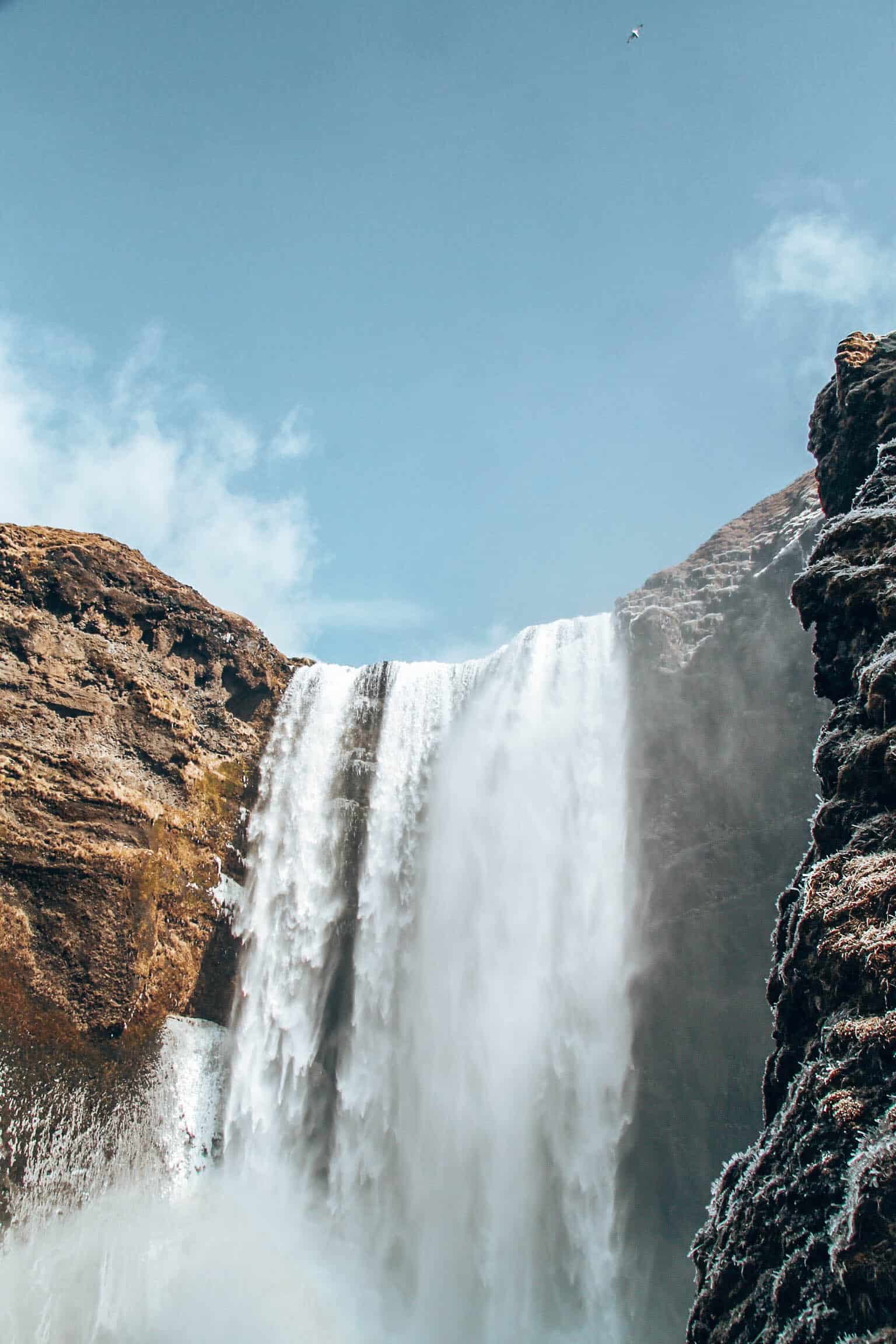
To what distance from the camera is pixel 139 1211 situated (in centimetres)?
1802

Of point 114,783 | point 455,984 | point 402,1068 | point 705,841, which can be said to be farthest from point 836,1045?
point 114,783

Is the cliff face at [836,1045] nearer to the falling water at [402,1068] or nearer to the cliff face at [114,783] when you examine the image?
the falling water at [402,1068]

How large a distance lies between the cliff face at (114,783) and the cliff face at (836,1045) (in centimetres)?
1583

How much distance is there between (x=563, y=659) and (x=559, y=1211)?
15942 mm

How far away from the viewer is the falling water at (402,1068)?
58.0 ft

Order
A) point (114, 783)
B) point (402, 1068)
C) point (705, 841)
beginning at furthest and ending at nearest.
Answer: point (705, 841) → point (402, 1068) → point (114, 783)

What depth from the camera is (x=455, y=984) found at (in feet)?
75.8

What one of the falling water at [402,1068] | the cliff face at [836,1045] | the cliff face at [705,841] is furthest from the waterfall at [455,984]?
the cliff face at [836,1045]

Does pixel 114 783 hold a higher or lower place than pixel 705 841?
lower

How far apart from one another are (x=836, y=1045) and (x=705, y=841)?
1714 cm

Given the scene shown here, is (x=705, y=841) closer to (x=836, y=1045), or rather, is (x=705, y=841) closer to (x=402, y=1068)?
(x=402, y=1068)

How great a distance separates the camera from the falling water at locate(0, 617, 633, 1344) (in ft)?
58.0

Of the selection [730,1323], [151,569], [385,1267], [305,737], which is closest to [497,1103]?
[385,1267]

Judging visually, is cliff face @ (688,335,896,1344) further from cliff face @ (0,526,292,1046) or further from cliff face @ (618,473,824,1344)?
cliff face @ (0,526,292,1046)
